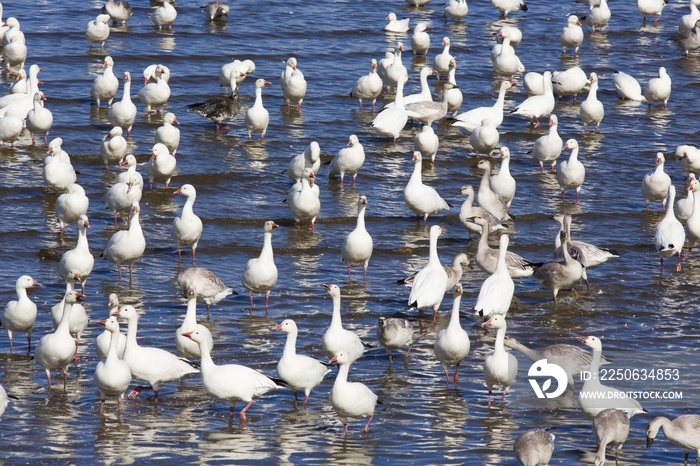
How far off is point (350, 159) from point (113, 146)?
4.14m

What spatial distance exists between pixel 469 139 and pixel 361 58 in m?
6.83

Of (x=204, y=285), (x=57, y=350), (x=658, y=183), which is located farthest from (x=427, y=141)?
(x=57, y=350)

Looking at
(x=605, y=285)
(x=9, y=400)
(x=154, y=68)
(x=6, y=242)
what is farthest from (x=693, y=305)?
(x=154, y=68)

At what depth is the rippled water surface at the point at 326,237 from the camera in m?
10.1

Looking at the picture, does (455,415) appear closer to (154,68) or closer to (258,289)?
(258,289)

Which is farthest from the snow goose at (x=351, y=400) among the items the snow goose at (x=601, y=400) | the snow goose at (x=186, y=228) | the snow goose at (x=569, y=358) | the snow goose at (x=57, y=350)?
the snow goose at (x=186, y=228)

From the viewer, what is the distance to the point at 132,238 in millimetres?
14078

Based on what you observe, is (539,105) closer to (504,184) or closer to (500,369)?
(504,184)

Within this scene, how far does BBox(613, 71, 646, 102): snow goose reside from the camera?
23875mm

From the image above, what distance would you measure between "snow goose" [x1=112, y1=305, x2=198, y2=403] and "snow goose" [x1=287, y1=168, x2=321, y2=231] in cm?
564

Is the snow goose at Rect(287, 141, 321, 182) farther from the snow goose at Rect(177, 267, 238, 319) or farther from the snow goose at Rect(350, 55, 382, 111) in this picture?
the snow goose at Rect(177, 267, 238, 319)

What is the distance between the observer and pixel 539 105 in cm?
2188

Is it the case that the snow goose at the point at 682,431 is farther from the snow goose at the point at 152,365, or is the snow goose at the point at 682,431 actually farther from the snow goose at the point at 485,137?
the snow goose at the point at 485,137

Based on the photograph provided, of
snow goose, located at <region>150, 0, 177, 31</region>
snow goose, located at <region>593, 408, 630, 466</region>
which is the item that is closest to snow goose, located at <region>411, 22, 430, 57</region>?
snow goose, located at <region>150, 0, 177, 31</region>
